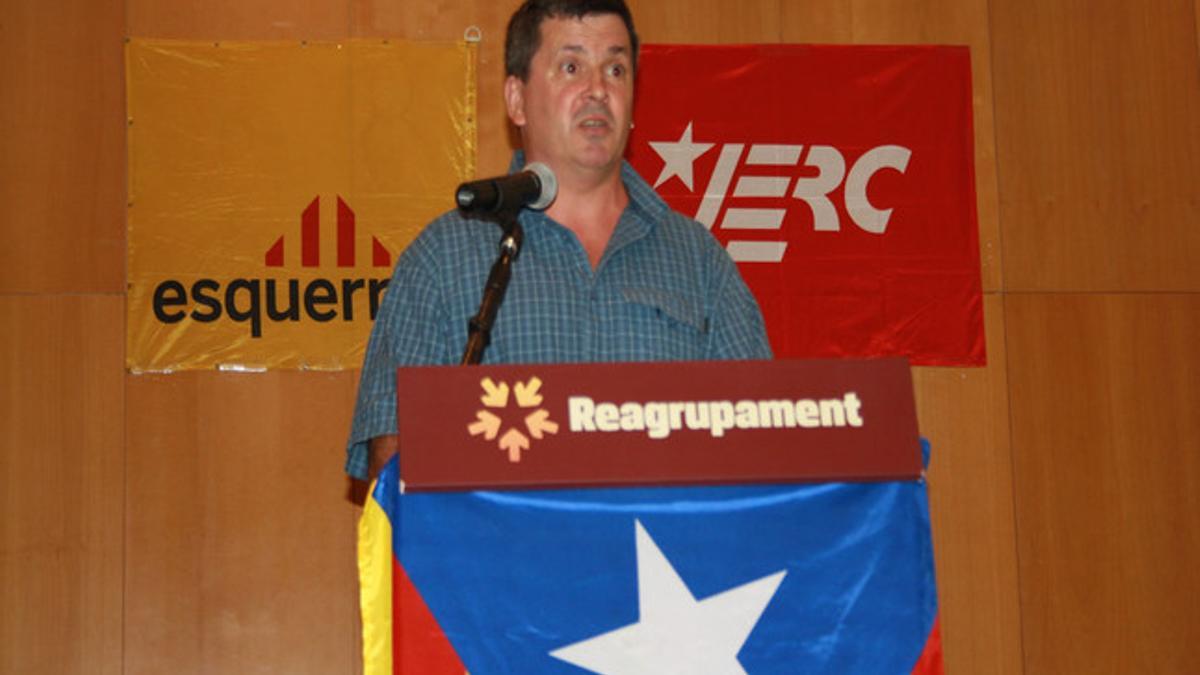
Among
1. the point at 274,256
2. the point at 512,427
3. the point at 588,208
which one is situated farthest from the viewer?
the point at 274,256

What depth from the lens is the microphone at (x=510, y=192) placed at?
1.69 metres

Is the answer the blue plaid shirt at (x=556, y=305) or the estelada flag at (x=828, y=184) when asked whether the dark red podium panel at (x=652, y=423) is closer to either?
the blue plaid shirt at (x=556, y=305)

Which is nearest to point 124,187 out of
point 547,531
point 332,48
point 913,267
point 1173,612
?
point 332,48

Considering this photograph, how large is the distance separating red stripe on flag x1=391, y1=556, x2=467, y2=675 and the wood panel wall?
91.2 inches

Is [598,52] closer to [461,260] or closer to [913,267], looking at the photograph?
[461,260]

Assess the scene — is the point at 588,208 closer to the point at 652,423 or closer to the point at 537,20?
the point at 537,20

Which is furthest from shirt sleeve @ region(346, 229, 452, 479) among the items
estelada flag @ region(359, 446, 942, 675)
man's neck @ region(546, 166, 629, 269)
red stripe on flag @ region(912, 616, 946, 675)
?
red stripe on flag @ region(912, 616, 946, 675)

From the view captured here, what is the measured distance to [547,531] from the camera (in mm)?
1467

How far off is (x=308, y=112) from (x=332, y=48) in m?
0.20

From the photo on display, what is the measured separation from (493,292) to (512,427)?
286 millimetres

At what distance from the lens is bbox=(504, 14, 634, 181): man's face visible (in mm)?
2246

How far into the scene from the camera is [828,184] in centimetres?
395

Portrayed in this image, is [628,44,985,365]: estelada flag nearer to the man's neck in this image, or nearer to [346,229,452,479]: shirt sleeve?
the man's neck

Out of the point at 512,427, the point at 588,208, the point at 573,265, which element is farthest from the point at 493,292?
the point at 588,208
